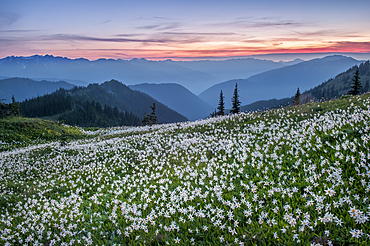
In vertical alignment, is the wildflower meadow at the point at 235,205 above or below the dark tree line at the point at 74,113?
above

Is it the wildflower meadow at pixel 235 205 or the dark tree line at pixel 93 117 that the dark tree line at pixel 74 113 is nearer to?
the dark tree line at pixel 93 117

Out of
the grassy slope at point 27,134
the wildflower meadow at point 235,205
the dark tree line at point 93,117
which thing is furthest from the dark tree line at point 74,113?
the wildflower meadow at point 235,205

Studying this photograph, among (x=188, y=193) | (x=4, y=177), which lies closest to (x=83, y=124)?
(x=4, y=177)

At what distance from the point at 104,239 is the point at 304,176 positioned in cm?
606

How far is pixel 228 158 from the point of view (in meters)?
9.91

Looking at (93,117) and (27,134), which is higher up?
(27,134)

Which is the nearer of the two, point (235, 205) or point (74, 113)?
point (235, 205)

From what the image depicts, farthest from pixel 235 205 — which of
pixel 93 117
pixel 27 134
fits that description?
pixel 93 117

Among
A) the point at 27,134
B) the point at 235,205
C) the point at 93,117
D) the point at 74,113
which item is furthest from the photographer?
the point at 93,117

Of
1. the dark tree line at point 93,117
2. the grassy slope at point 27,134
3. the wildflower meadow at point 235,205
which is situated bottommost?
the dark tree line at point 93,117

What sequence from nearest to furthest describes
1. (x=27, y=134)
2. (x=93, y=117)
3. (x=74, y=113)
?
(x=27, y=134), (x=74, y=113), (x=93, y=117)

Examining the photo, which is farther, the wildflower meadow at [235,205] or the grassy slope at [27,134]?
the grassy slope at [27,134]

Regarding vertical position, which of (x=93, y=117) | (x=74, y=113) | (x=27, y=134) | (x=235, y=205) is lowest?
(x=93, y=117)

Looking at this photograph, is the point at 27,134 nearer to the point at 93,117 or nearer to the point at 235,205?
the point at 235,205
